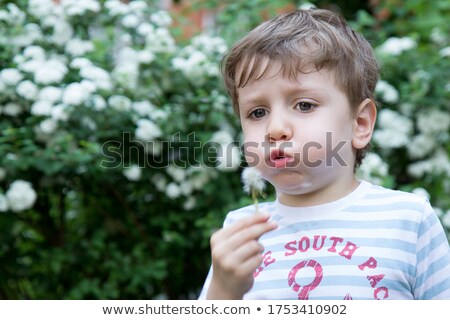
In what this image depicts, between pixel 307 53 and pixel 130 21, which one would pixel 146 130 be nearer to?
pixel 130 21

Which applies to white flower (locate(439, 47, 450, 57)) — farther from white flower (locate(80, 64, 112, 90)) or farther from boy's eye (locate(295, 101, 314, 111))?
boy's eye (locate(295, 101, 314, 111))

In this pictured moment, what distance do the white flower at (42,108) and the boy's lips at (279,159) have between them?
1819 mm

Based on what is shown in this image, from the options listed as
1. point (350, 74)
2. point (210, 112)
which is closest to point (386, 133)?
→ point (210, 112)

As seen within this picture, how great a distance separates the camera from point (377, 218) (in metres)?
1.47

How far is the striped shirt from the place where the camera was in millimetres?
1410

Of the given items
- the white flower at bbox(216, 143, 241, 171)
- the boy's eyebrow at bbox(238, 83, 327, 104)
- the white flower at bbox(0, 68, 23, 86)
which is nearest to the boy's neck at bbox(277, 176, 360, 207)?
the boy's eyebrow at bbox(238, 83, 327, 104)

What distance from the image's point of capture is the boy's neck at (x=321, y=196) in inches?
60.1

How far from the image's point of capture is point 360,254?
143cm

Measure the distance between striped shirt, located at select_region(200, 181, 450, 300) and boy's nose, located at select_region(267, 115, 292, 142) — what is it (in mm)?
201

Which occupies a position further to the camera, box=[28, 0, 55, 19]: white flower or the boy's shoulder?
box=[28, 0, 55, 19]: white flower

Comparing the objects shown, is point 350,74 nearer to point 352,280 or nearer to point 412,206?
point 412,206

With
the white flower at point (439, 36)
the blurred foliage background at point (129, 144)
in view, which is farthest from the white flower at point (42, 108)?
the white flower at point (439, 36)

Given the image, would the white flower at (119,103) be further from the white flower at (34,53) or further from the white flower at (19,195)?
the white flower at (19,195)

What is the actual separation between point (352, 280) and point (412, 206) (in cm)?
23
